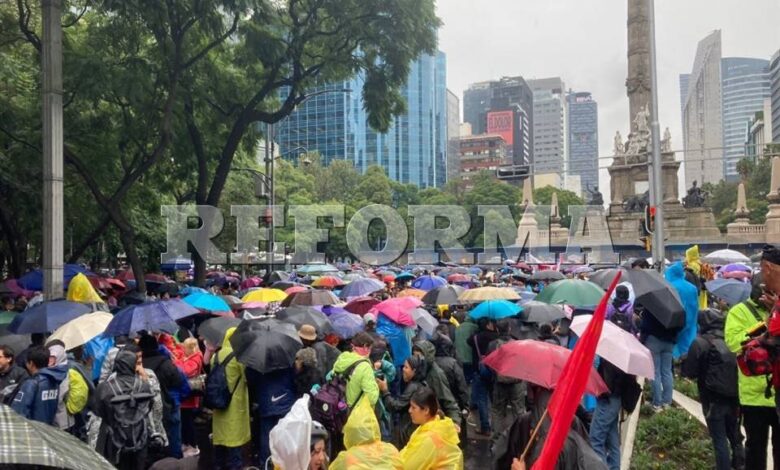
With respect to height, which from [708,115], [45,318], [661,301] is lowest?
[45,318]

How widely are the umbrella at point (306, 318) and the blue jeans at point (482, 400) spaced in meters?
2.00

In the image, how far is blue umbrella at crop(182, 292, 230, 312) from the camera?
10109 millimetres

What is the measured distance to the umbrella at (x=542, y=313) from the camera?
8.53 m

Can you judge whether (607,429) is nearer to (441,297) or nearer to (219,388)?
(219,388)

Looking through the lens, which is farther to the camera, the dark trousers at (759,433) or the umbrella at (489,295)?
the umbrella at (489,295)

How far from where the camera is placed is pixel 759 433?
5.28 meters

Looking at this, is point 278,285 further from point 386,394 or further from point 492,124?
point 492,124

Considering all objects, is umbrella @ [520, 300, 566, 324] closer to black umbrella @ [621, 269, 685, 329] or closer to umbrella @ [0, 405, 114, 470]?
black umbrella @ [621, 269, 685, 329]

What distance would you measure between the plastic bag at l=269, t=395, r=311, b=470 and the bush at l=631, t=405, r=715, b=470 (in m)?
4.39

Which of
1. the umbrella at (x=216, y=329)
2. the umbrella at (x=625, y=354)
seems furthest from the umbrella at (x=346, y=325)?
the umbrella at (x=625, y=354)

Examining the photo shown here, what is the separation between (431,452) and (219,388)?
2.90m

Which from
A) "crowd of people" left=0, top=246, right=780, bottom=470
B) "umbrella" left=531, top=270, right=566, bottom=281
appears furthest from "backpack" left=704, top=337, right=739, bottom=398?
"umbrella" left=531, top=270, right=566, bottom=281

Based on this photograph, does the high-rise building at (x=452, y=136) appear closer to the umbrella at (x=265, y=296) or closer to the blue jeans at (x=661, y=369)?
the umbrella at (x=265, y=296)

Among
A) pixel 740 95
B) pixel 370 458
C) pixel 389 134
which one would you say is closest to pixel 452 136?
pixel 389 134
